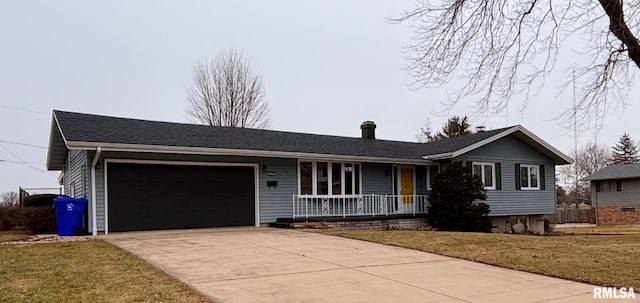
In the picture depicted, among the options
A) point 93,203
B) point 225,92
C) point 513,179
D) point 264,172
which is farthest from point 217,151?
point 225,92

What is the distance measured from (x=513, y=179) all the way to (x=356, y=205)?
6.85 metres

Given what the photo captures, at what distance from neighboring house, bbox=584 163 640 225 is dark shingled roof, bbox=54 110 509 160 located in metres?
17.8

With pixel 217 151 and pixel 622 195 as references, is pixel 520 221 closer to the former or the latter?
pixel 217 151

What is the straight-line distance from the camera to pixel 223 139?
15.9 meters

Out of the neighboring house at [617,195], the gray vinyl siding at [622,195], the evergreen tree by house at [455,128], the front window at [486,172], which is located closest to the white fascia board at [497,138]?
the front window at [486,172]

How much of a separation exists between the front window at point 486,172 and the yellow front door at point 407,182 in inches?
95.0

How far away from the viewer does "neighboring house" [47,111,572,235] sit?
1348 centimetres

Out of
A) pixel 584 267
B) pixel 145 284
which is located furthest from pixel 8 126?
pixel 584 267

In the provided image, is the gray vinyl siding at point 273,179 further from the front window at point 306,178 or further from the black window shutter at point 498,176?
the black window shutter at point 498,176

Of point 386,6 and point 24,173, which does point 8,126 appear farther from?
point 386,6

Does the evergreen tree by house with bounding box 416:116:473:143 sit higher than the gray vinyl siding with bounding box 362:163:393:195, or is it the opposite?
the evergreen tree by house with bounding box 416:116:473:143

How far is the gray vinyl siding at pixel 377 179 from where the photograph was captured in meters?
18.0

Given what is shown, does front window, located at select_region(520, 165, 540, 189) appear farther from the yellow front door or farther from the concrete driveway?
the concrete driveway

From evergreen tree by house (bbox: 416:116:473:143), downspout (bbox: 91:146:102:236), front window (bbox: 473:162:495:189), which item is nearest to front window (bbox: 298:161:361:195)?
front window (bbox: 473:162:495:189)
